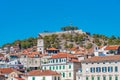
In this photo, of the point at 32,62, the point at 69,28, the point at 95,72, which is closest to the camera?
the point at 95,72

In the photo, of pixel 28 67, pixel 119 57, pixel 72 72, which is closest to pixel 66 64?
pixel 72 72

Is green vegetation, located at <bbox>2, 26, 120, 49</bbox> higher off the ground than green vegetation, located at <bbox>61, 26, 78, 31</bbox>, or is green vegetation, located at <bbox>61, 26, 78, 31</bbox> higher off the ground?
green vegetation, located at <bbox>61, 26, 78, 31</bbox>

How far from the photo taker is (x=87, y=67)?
235ft

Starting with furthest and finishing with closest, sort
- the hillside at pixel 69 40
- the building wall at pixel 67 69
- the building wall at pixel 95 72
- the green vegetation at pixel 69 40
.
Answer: the hillside at pixel 69 40
the green vegetation at pixel 69 40
the building wall at pixel 67 69
the building wall at pixel 95 72

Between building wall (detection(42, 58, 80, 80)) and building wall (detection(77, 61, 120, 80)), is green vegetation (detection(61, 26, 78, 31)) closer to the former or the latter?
building wall (detection(42, 58, 80, 80))

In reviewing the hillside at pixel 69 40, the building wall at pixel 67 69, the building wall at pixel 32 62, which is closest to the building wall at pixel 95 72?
the building wall at pixel 67 69

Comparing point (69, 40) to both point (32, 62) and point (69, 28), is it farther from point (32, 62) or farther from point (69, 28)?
point (32, 62)

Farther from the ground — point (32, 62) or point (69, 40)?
point (69, 40)

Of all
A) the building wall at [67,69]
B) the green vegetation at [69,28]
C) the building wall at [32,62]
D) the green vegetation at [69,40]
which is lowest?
the building wall at [67,69]

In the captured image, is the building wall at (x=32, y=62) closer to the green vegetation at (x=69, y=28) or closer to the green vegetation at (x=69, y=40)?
the green vegetation at (x=69, y=40)

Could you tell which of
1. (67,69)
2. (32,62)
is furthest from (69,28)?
(67,69)

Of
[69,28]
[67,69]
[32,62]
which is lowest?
[67,69]

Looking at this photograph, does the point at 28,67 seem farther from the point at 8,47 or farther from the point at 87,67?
the point at 8,47

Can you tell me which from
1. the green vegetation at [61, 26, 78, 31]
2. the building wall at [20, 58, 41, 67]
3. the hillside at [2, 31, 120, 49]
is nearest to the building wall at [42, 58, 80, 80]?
the building wall at [20, 58, 41, 67]
